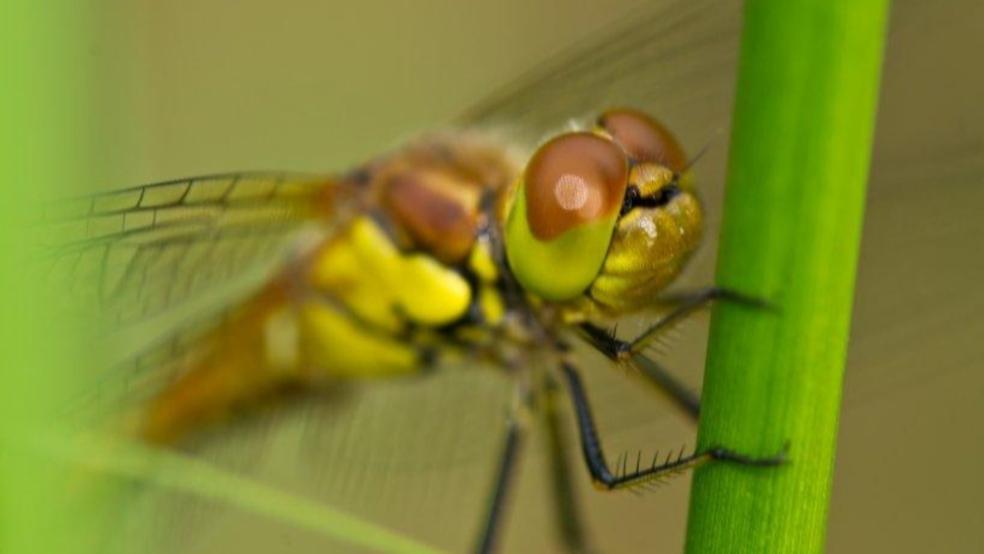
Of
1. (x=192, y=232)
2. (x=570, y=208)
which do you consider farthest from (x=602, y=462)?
(x=192, y=232)

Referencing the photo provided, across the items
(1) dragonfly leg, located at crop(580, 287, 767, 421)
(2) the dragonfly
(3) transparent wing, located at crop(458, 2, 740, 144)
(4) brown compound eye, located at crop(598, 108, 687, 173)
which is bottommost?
(1) dragonfly leg, located at crop(580, 287, 767, 421)

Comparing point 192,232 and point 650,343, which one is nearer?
point 650,343

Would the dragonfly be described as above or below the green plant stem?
above

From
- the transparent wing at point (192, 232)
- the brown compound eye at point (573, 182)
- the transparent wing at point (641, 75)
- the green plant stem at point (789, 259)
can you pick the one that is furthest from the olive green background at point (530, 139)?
the green plant stem at point (789, 259)

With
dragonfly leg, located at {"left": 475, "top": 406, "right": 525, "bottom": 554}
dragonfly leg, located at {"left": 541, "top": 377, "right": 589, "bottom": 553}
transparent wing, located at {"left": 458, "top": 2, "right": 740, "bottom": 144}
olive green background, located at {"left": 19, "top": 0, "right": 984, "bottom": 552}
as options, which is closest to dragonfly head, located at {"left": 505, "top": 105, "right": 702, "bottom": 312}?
olive green background, located at {"left": 19, "top": 0, "right": 984, "bottom": 552}

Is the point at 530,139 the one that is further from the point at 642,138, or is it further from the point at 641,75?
the point at 642,138

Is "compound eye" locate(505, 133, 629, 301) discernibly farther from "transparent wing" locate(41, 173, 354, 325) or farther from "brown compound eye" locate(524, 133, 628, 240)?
"transparent wing" locate(41, 173, 354, 325)

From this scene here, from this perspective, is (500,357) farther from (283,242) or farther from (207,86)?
(207,86)
